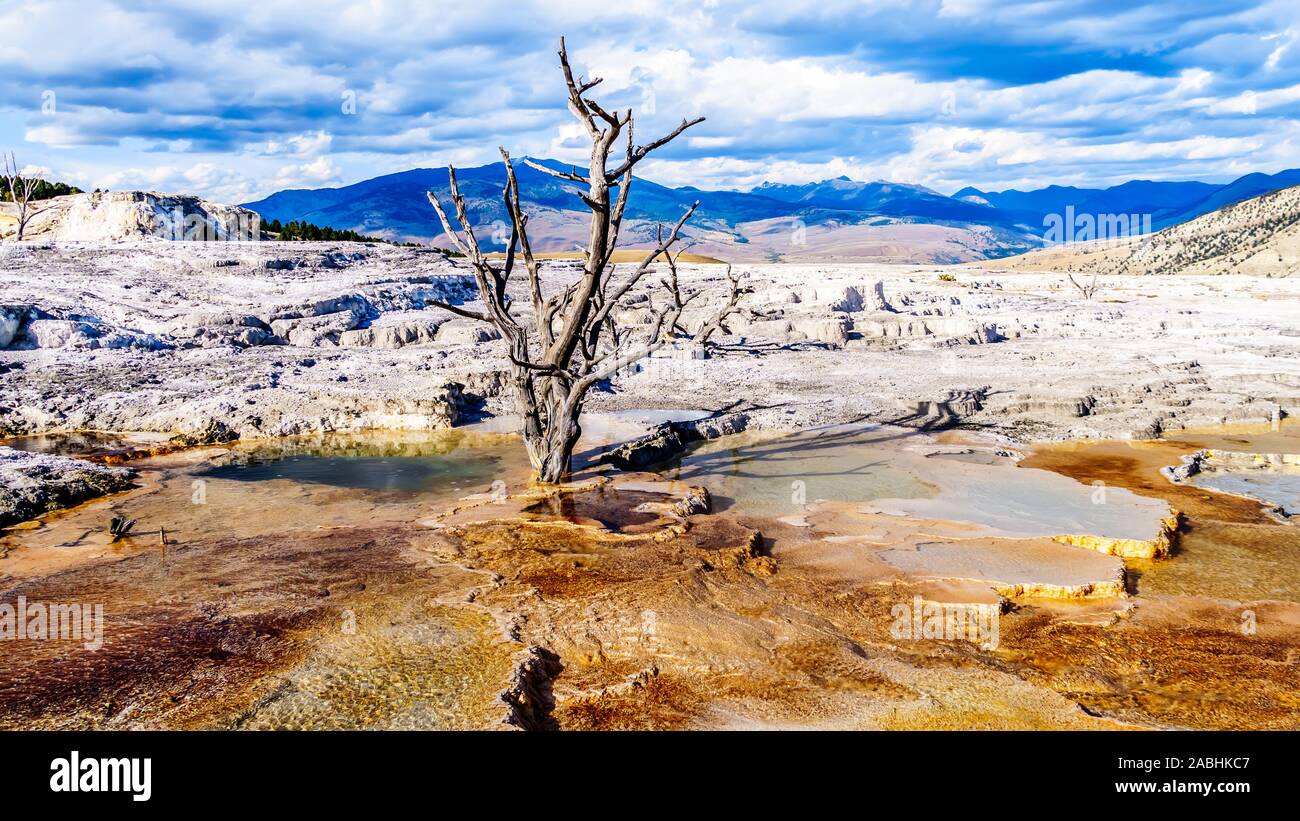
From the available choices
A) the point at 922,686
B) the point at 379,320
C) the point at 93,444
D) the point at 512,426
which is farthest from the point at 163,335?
the point at 922,686

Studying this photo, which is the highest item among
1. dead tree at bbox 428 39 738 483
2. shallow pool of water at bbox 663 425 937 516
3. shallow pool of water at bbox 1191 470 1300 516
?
dead tree at bbox 428 39 738 483

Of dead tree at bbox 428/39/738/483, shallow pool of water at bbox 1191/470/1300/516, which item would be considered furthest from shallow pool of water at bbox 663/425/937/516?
shallow pool of water at bbox 1191/470/1300/516

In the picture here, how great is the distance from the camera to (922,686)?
4.84 m

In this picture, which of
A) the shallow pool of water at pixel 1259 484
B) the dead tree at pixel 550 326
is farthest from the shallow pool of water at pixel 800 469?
the shallow pool of water at pixel 1259 484

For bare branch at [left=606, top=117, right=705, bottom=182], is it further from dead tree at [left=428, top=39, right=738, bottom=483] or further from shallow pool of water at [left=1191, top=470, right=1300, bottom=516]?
shallow pool of water at [left=1191, top=470, right=1300, bottom=516]

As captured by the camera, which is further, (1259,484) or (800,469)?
(800,469)

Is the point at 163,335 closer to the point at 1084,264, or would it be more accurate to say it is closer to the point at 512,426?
the point at 512,426

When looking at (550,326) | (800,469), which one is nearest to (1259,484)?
(800,469)

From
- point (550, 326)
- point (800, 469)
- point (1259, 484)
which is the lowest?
point (1259, 484)

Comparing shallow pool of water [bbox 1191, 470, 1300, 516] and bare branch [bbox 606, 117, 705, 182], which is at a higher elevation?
bare branch [bbox 606, 117, 705, 182]

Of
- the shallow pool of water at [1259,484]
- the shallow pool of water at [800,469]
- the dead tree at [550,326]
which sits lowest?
the shallow pool of water at [1259,484]

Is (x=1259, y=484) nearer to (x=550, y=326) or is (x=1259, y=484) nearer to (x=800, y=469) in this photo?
(x=800, y=469)

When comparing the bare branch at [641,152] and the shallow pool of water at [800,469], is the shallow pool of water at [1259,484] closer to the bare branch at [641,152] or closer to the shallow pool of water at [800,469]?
the shallow pool of water at [800,469]

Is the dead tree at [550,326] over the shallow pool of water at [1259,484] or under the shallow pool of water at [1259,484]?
over
